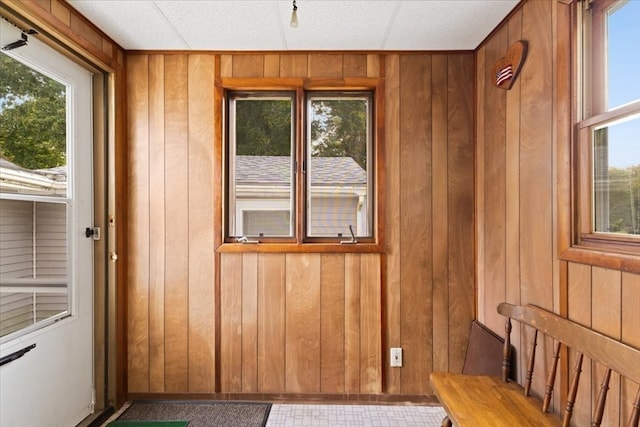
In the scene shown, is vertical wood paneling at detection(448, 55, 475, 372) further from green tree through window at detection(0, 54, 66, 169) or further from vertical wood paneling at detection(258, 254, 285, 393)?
green tree through window at detection(0, 54, 66, 169)

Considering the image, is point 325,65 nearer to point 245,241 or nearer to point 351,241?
point 351,241

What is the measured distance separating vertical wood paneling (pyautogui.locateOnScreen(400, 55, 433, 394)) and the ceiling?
259 millimetres

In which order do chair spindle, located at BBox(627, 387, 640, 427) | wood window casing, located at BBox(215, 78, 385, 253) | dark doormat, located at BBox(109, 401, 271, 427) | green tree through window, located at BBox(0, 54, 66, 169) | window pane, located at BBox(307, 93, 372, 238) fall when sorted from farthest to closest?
window pane, located at BBox(307, 93, 372, 238) → wood window casing, located at BBox(215, 78, 385, 253) → dark doormat, located at BBox(109, 401, 271, 427) → green tree through window, located at BBox(0, 54, 66, 169) → chair spindle, located at BBox(627, 387, 640, 427)

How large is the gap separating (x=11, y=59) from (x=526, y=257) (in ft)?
8.76

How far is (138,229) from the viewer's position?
2434 mm

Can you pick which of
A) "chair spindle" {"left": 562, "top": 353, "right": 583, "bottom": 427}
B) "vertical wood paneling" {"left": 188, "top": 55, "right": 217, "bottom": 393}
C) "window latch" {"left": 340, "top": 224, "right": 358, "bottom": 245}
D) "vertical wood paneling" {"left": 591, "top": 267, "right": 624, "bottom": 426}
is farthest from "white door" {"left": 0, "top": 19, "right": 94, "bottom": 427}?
"vertical wood paneling" {"left": 591, "top": 267, "right": 624, "bottom": 426}

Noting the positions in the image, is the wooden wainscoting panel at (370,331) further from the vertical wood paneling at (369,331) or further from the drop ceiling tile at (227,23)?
the drop ceiling tile at (227,23)

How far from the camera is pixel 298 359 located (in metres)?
2.42

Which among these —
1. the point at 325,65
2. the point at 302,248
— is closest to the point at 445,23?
the point at 325,65

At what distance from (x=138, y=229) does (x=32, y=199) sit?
0.72 metres

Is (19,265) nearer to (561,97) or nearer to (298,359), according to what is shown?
(298,359)

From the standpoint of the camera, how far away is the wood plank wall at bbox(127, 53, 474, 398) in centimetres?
241

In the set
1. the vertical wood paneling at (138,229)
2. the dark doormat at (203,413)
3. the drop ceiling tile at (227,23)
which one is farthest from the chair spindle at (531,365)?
the vertical wood paneling at (138,229)

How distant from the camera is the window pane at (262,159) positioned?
2514 mm
